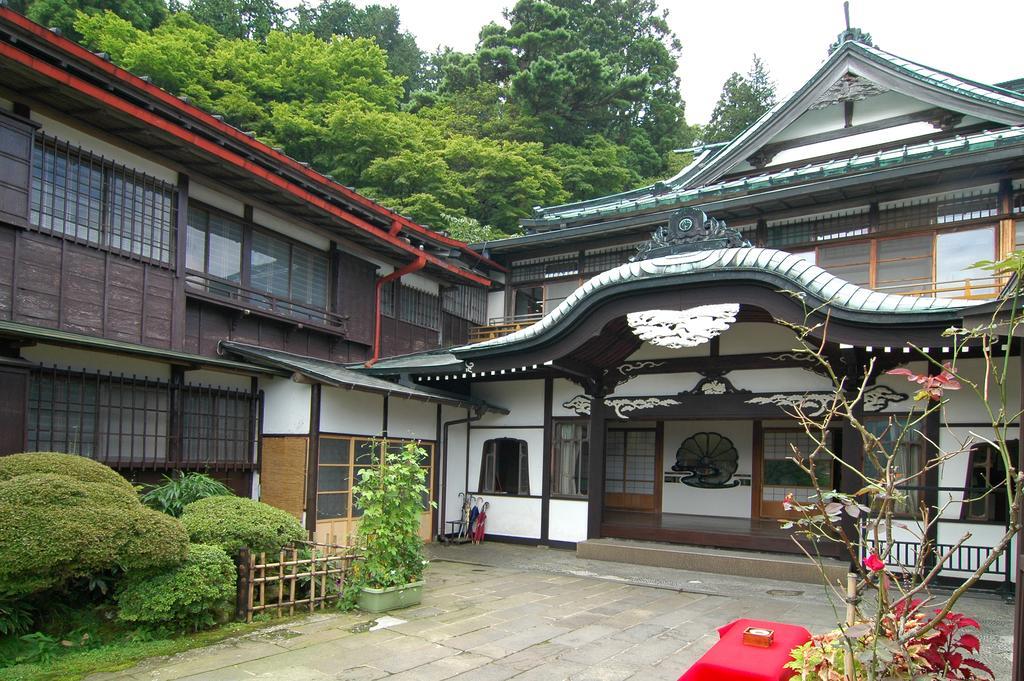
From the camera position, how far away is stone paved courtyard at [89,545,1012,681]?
21.2ft

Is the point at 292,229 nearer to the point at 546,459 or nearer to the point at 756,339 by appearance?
the point at 546,459

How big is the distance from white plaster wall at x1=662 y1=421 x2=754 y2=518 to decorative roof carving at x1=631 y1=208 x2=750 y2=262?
6.41m

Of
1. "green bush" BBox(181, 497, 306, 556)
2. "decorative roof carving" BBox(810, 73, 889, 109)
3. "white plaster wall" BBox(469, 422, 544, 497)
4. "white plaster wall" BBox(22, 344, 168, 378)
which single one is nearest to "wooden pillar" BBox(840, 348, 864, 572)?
"white plaster wall" BBox(469, 422, 544, 497)

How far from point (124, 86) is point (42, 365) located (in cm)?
378

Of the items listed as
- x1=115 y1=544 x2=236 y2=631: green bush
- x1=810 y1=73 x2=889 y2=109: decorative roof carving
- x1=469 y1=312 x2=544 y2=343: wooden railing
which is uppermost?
x1=810 y1=73 x2=889 y2=109: decorative roof carving

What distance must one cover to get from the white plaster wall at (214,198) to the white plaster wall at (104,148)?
392 millimetres

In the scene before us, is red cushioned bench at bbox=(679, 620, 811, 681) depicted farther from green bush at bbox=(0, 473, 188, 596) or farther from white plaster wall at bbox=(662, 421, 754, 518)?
white plaster wall at bbox=(662, 421, 754, 518)

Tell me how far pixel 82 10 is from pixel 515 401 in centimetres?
2236

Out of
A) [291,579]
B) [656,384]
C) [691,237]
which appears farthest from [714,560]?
[291,579]

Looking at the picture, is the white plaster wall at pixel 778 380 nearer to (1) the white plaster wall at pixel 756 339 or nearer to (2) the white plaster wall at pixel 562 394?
(1) the white plaster wall at pixel 756 339

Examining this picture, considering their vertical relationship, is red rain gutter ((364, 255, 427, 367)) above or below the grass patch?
Result: above

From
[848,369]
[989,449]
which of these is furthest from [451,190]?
[989,449]

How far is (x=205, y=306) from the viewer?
11.4 meters

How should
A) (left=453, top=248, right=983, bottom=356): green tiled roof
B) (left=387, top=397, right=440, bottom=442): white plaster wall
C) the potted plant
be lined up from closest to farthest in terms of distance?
the potted plant < (left=453, top=248, right=983, bottom=356): green tiled roof < (left=387, top=397, right=440, bottom=442): white plaster wall
